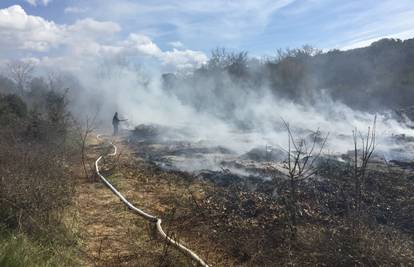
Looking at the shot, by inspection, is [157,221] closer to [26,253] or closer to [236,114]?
[26,253]

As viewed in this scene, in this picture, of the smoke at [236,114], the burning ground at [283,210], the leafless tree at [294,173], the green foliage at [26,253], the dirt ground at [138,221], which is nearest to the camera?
the green foliage at [26,253]

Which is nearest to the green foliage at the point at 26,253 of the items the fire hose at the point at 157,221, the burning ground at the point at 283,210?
the fire hose at the point at 157,221

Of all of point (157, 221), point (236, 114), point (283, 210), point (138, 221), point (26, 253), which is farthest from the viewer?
point (236, 114)

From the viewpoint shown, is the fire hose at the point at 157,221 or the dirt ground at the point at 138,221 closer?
the fire hose at the point at 157,221

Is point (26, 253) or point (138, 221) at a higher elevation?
point (26, 253)

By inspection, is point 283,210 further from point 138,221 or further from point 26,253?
point 26,253

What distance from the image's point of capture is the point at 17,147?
9109 mm

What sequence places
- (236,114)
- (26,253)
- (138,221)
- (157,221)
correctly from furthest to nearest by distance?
1. (236,114)
2. (138,221)
3. (157,221)
4. (26,253)

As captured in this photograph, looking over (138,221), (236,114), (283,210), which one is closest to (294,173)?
(283,210)

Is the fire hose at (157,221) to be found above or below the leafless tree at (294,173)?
below

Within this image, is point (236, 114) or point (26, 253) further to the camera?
point (236, 114)

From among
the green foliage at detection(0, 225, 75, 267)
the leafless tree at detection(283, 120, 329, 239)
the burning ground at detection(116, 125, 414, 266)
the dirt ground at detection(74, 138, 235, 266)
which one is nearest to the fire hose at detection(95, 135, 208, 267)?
the dirt ground at detection(74, 138, 235, 266)

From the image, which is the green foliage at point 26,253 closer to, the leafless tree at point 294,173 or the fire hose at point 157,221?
the fire hose at point 157,221

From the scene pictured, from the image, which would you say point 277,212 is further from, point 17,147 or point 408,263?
point 17,147
